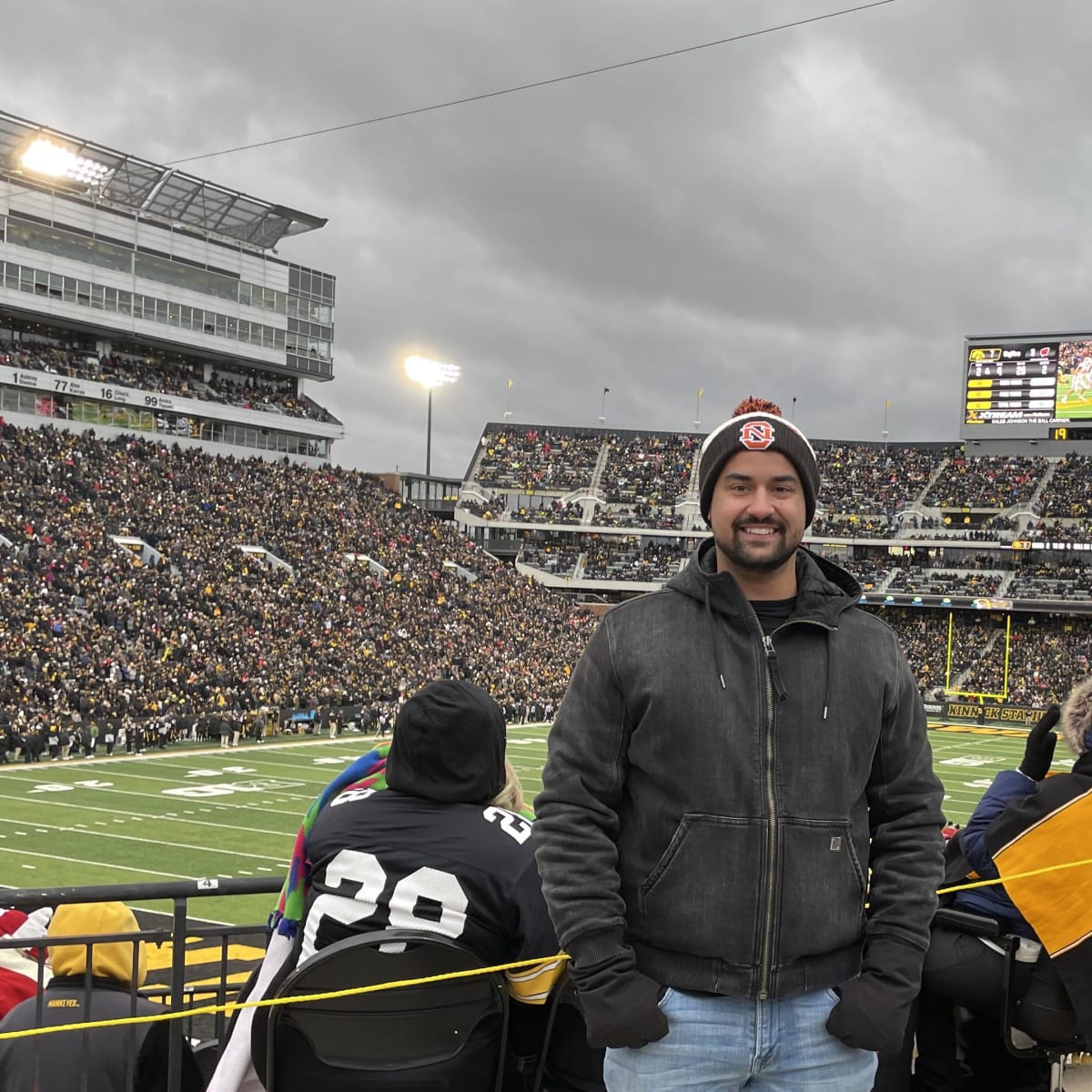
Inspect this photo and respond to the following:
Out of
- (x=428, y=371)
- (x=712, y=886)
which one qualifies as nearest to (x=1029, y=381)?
(x=428, y=371)

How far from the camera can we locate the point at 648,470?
74.1 meters

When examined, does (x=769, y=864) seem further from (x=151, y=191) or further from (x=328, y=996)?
(x=151, y=191)

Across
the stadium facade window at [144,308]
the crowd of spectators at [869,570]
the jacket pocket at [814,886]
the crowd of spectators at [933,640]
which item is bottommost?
the crowd of spectators at [933,640]

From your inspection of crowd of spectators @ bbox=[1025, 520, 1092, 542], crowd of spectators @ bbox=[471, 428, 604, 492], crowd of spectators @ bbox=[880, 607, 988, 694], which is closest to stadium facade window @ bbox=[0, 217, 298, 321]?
crowd of spectators @ bbox=[471, 428, 604, 492]

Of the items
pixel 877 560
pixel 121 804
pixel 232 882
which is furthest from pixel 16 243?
pixel 232 882

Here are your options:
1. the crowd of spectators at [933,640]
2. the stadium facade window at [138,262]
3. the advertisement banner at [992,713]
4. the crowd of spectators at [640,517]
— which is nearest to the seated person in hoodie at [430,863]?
the advertisement banner at [992,713]

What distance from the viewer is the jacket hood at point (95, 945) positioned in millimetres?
3516

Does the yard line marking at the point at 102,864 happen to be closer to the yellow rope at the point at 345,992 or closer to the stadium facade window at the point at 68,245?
the yellow rope at the point at 345,992

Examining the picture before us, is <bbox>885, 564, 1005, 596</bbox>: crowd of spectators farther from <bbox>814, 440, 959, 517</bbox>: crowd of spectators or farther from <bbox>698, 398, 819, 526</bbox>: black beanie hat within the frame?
<bbox>698, 398, 819, 526</bbox>: black beanie hat

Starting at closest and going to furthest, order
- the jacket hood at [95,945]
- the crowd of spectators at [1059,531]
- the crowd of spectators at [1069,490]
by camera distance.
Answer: the jacket hood at [95,945] < the crowd of spectators at [1059,531] < the crowd of spectators at [1069,490]

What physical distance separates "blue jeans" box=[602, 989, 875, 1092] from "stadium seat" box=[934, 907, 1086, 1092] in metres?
1.20

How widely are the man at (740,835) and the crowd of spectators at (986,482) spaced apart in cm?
6712

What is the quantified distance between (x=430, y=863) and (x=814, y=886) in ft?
3.17

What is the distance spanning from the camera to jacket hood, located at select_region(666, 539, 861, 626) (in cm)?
257
